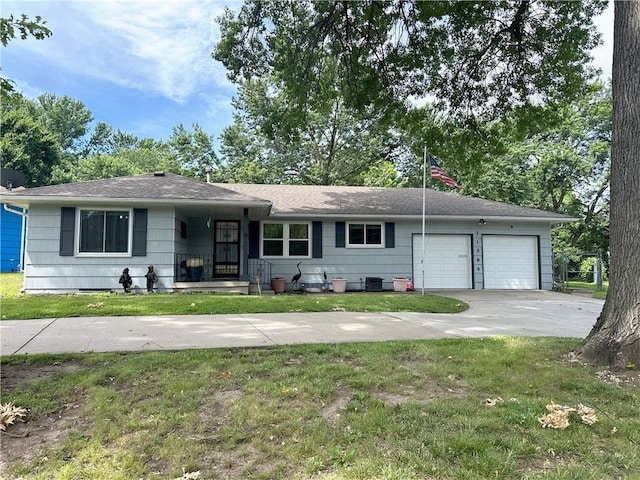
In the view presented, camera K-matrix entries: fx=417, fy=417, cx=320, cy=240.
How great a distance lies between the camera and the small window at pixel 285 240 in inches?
537

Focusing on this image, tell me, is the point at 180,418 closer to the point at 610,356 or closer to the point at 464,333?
the point at 610,356

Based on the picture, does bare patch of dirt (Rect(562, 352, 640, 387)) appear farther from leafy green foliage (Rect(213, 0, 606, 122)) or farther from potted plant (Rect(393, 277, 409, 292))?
potted plant (Rect(393, 277, 409, 292))

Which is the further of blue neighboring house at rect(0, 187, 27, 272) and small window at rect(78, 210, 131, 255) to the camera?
blue neighboring house at rect(0, 187, 27, 272)

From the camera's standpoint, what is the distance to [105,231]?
37.3ft

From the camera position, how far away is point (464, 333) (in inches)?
254

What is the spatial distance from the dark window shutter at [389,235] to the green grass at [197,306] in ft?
12.7

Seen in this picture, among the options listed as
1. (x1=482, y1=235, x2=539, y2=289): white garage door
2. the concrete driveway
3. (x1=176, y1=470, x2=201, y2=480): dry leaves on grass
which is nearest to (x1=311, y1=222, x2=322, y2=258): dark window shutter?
the concrete driveway

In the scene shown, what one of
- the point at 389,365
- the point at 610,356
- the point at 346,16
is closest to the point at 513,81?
the point at 346,16

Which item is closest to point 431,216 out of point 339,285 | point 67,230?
point 339,285

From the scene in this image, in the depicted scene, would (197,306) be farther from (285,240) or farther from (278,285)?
(285,240)

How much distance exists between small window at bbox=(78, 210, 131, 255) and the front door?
3024 millimetres

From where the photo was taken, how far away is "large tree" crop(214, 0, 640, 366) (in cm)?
871

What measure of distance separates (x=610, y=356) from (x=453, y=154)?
7.10 m

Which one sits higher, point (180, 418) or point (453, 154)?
point (453, 154)
